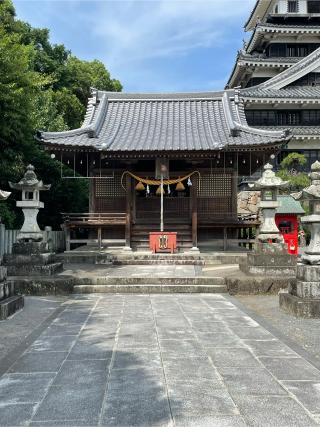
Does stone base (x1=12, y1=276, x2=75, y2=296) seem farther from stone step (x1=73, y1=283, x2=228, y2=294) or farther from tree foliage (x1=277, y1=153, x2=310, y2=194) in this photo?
tree foliage (x1=277, y1=153, x2=310, y2=194)

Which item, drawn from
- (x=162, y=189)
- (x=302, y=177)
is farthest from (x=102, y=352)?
(x=302, y=177)

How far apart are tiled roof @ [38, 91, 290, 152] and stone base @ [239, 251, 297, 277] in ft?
17.8

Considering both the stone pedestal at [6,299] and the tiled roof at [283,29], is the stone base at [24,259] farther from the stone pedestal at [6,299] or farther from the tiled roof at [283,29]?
the tiled roof at [283,29]

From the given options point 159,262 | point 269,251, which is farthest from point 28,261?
point 269,251

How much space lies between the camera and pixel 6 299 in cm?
771

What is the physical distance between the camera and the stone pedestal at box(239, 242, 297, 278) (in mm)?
10852

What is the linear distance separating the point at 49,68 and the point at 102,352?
34096mm

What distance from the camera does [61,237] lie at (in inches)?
754

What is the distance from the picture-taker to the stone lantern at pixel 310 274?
7324 millimetres

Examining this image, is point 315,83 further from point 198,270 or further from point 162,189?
point 198,270

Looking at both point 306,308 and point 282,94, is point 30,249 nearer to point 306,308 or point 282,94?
point 306,308

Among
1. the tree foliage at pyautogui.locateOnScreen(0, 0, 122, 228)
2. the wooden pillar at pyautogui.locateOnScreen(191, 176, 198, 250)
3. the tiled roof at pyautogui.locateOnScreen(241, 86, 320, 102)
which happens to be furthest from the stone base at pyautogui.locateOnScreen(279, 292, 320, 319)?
the tiled roof at pyautogui.locateOnScreen(241, 86, 320, 102)

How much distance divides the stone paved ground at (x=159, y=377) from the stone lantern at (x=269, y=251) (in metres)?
4.18

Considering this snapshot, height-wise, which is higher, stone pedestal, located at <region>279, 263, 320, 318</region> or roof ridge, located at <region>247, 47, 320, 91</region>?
roof ridge, located at <region>247, 47, 320, 91</region>
